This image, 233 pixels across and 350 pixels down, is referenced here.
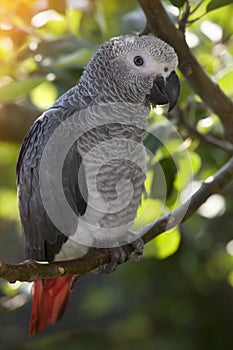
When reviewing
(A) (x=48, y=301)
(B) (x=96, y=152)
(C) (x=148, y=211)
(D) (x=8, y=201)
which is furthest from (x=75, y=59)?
(D) (x=8, y=201)

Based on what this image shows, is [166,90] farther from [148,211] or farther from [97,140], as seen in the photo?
[148,211]

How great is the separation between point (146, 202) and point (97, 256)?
11.2 inches

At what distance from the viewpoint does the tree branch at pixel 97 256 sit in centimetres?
114

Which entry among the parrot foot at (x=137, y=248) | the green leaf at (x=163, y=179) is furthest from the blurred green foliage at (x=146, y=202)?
the parrot foot at (x=137, y=248)

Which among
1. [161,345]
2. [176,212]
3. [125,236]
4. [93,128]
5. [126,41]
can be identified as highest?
[126,41]

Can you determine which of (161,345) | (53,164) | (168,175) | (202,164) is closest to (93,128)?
(53,164)

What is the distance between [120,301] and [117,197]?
1.23 metres

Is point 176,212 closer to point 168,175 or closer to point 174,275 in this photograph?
point 168,175

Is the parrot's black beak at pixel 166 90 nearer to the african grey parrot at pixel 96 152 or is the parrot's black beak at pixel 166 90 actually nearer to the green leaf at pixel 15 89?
the african grey parrot at pixel 96 152

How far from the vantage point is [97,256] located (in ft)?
4.42

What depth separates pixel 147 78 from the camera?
1.42m

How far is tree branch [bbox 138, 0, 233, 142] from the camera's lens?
1361 mm

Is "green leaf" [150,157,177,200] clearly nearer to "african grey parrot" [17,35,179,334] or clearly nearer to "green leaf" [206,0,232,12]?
"african grey parrot" [17,35,179,334]

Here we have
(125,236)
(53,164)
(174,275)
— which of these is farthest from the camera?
(174,275)
